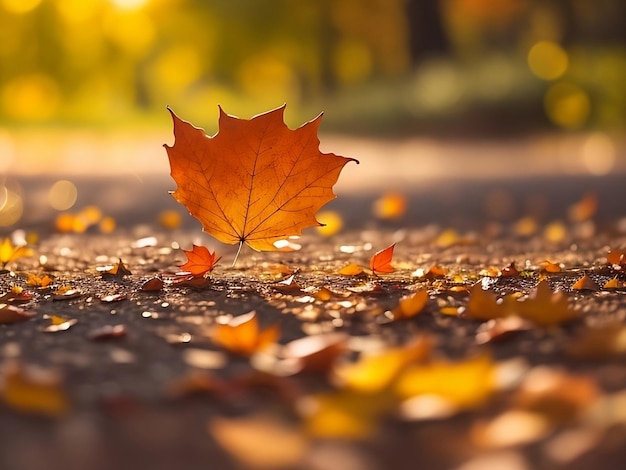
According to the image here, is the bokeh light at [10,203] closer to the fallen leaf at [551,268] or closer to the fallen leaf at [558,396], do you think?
the fallen leaf at [551,268]

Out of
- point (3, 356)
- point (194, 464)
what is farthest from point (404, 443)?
point (3, 356)

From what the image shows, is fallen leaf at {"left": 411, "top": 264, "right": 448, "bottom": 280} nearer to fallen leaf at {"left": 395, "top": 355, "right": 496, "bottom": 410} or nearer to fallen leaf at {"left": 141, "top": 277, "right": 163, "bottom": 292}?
fallen leaf at {"left": 141, "top": 277, "right": 163, "bottom": 292}

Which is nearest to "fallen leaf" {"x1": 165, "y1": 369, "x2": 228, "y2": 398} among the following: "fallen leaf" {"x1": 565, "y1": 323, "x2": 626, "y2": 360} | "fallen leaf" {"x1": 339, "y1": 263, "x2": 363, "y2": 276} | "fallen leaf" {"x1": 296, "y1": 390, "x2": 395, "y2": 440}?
"fallen leaf" {"x1": 296, "y1": 390, "x2": 395, "y2": 440}

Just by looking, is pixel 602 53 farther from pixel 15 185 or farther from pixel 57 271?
pixel 57 271

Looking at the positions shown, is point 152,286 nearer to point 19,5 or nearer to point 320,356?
point 320,356

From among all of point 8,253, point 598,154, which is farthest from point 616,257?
point 598,154
